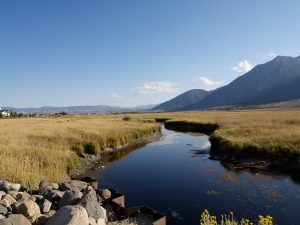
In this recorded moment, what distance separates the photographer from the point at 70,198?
12.0 metres

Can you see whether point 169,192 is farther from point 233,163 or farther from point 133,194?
point 233,163

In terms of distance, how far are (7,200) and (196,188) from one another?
43.0ft

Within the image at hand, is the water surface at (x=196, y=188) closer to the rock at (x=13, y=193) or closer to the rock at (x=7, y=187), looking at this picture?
the rock at (x=7, y=187)

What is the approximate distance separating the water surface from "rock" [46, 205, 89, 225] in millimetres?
7034

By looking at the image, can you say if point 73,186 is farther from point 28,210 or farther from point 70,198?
point 28,210

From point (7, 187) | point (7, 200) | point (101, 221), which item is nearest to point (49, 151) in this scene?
point (7, 187)

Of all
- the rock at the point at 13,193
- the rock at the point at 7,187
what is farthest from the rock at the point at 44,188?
the rock at the point at 13,193

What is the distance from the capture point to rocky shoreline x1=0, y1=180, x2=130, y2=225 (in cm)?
903

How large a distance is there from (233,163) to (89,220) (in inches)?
831

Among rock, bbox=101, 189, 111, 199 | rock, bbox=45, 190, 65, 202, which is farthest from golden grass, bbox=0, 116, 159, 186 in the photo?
rock, bbox=101, 189, 111, 199

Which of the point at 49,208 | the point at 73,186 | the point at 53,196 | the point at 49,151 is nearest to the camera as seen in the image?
the point at 49,208

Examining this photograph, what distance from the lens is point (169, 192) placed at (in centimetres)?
1998

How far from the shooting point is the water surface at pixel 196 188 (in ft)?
54.1

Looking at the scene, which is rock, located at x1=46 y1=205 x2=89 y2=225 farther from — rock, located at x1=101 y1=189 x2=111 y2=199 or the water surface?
the water surface
